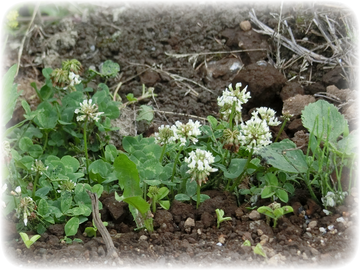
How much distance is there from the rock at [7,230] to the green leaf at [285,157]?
49.4 inches

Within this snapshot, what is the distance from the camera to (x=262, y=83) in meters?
3.19

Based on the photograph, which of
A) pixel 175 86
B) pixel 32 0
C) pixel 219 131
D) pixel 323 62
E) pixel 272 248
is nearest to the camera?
pixel 272 248

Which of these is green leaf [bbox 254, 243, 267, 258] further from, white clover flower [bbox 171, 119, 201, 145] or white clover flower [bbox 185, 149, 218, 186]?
white clover flower [bbox 171, 119, 201, 145]

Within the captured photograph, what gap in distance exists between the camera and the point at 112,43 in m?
4.00

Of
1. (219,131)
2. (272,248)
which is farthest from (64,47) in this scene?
(272,248)

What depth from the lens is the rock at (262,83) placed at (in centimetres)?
320

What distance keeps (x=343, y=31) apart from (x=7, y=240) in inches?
105

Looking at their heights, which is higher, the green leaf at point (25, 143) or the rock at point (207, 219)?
the green leaf at point (25, 143)

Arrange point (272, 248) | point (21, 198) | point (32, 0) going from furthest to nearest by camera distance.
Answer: point (32, 0)
point (21, 198)
point (272, 248)

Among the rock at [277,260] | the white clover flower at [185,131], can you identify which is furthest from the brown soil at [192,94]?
the white clover flower at [185,131]

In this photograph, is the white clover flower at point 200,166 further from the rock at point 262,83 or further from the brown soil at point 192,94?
the rock at point 262,83

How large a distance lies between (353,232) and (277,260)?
35 centimetres

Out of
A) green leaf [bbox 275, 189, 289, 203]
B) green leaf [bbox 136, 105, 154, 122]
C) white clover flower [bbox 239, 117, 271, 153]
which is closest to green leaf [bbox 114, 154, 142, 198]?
white clover flower [bbox 239, 117, 271, 153]

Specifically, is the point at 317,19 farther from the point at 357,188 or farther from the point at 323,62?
the point at 357,188
